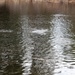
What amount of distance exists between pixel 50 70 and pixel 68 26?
100.0ft

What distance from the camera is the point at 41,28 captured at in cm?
5425

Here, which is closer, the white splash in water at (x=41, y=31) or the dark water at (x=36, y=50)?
the dark water at (x=36, y=50)

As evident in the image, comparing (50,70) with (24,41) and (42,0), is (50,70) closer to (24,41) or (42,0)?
(24,41)

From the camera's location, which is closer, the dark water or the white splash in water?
the dark water

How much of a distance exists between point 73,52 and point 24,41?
29.0 feet

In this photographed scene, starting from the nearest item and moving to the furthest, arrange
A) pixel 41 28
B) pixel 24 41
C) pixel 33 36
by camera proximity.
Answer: pixel 24 41, pixel 33 36, pixel 41 28

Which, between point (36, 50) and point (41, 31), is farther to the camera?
point (41, 31)

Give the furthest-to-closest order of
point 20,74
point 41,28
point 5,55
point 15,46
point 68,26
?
point 68,26 → point 41,28 → point 15,46 → point 5,55 → point 20,74

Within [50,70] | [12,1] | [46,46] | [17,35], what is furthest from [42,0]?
[50,70]

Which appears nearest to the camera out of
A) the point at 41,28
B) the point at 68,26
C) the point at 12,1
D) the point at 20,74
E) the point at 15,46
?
the point at 20,74

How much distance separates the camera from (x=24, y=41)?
4191cm

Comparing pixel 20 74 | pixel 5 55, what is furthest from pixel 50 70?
pixel 5 55

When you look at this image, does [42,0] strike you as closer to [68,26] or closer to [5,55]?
[68,26]

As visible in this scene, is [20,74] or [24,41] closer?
[20,74]
